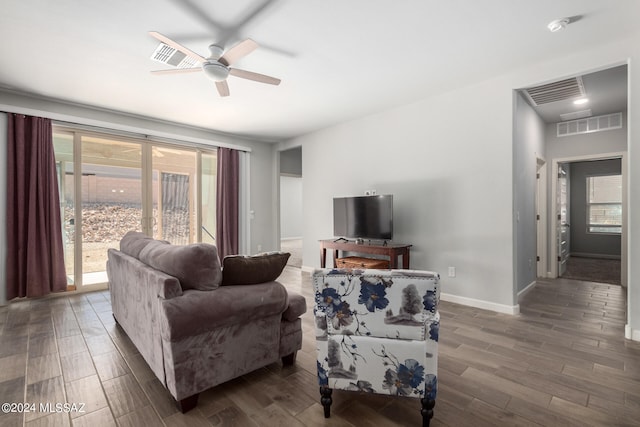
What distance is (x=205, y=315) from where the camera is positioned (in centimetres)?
170

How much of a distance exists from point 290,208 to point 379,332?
9796 mm

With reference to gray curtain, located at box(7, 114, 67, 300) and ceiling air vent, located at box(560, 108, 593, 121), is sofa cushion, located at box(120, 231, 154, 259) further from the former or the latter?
ceiling air vent, located at box(560, 108, 593, 121)

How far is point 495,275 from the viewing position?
3.36 meters

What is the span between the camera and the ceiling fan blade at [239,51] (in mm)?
2279

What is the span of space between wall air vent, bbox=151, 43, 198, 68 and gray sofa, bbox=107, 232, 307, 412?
1.62 meters

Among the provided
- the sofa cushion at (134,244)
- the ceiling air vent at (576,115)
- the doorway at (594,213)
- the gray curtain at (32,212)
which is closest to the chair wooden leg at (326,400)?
the sofa cushion at (134,244)

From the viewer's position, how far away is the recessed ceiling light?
7.57 ft

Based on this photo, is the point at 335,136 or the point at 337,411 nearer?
the point at 337,411

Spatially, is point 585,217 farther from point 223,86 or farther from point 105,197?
point 105,197

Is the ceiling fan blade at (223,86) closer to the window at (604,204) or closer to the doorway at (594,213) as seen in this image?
the doorway at (594,213)

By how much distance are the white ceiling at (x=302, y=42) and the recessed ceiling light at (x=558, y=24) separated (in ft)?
0.17

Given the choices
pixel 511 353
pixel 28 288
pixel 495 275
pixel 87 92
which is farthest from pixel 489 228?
pixel 28 288

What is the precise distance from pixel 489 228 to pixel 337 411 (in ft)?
8.79

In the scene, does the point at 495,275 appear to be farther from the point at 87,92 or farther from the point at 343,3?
the point at 87,92
